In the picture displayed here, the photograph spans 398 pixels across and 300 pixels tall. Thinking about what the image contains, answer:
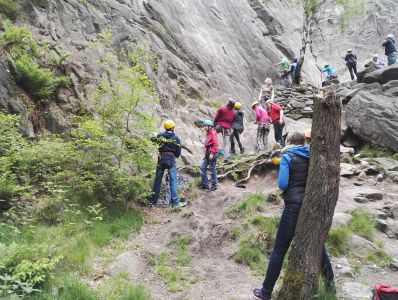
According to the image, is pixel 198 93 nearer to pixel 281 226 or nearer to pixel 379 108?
pixel 379 108

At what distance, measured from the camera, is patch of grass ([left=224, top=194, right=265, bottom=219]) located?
31.4 ft

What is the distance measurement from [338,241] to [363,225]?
112cm

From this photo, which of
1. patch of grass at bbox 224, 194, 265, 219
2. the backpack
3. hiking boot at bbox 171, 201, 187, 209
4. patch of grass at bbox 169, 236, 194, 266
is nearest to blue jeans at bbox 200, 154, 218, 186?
hiking boot at bbox 171, 201, 187, 209

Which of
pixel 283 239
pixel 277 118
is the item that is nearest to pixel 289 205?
pixel 283 239

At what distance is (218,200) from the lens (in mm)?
11078

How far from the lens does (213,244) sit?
8.44m

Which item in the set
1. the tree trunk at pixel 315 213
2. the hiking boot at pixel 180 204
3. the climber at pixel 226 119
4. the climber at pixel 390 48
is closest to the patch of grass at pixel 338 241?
the tree trunk at pixel 315 213

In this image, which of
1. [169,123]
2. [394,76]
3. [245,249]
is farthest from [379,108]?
[245,249]

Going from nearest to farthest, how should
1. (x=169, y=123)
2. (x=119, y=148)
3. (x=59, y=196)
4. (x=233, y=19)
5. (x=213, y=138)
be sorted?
(x=59, y=196) < (x=119, y=148) < (x=169, y=123) < (x=213, y=138) < (x=233, y=19)

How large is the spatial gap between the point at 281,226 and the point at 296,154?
1.13 meters

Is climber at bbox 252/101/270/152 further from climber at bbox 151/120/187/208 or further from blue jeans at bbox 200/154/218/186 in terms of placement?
climber at bbox 151/120/187/208

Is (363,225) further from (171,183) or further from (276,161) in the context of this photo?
(171,183)

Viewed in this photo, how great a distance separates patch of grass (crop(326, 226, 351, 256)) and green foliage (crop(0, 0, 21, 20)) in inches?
484

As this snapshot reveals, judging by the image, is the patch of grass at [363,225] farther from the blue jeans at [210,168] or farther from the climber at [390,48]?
the climber at [390,48]
